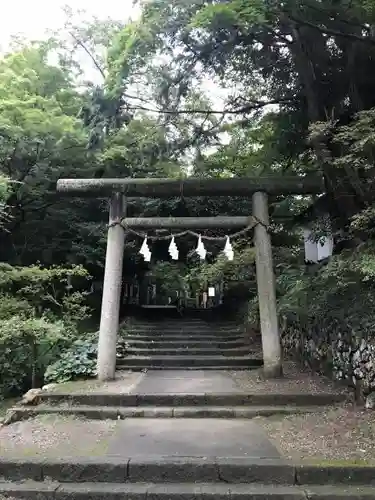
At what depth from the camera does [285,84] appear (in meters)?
8.76

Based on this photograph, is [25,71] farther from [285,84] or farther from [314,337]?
[314,337]

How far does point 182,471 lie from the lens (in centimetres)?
408

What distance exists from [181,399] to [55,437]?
1.98 m

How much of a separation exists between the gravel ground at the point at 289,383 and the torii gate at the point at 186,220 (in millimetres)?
313

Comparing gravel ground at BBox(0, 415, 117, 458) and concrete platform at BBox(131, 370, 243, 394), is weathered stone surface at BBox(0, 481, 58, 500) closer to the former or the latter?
gravel ground at BBox(0, 415, 117, 458)

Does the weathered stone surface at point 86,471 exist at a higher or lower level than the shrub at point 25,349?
lower

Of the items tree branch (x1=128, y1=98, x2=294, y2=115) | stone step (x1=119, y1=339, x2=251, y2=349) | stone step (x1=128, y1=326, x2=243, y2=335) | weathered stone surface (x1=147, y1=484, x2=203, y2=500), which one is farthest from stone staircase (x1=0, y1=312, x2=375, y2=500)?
tree branch (x1=128, y1=98, x2=294, y2=115)

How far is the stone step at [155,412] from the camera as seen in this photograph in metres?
5.82

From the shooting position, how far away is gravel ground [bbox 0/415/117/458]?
14.6 feet

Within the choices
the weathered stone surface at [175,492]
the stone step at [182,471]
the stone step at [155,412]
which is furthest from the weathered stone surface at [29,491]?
the stone step at [155,412]

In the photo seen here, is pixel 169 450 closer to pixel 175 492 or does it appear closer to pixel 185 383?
pixel 175 492

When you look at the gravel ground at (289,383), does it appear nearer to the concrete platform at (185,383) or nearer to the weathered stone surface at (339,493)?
the concrete platform at (185,383)

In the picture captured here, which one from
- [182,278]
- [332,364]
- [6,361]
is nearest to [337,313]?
[332,364]

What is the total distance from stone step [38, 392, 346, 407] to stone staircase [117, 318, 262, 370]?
→ 96.8 inches
